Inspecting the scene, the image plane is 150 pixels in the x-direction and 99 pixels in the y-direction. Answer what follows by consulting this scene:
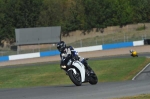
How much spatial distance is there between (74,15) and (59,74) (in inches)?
1876

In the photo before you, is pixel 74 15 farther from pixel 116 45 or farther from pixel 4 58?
pixel 4 58

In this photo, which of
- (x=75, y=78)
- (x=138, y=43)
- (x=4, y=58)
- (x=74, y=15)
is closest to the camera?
(x=75, y=78)

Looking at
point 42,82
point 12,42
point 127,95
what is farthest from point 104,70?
point 12,42

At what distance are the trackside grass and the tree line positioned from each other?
35801 mm

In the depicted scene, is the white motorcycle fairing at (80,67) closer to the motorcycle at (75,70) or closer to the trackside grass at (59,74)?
the motorcycle at (75,70)

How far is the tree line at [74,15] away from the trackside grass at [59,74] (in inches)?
1409

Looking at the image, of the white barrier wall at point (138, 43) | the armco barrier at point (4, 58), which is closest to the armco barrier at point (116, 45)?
the white barrier wall at point (138, 43)

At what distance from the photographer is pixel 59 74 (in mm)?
34719

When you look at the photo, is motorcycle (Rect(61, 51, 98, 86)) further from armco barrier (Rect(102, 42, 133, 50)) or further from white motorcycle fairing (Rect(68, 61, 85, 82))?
armco barrier (Rect(102, 42, 133, 50))

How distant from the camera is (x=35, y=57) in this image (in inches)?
2185

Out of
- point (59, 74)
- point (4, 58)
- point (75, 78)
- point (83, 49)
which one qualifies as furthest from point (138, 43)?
point (75, 78)

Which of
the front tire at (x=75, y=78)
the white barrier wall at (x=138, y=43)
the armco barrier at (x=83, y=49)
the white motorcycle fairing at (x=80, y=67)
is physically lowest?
the armco barrier at (x=83, y=49)

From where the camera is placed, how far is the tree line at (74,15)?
76.0m

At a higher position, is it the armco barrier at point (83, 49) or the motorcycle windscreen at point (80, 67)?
the motorcycle windscreen at point (80, 67)
